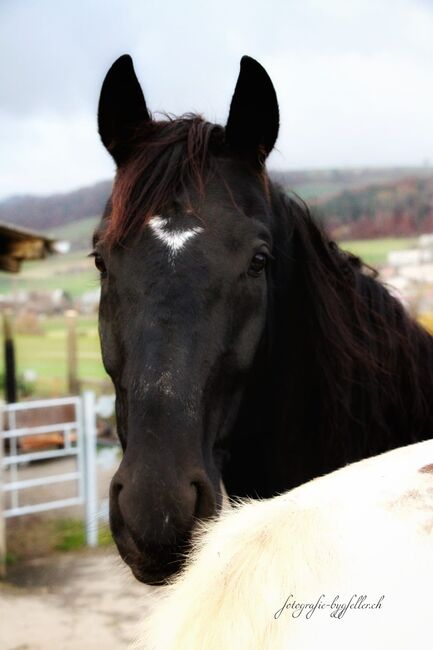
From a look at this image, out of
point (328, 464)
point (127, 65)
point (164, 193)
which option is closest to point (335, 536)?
point (164, 193)

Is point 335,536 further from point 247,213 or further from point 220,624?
point 247,213

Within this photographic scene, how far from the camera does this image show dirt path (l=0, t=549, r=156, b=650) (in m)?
4.75

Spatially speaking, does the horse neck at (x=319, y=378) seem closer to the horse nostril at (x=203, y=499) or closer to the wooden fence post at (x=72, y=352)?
the horse nostril at (x=203, y=499)

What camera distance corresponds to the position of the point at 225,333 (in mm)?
1856

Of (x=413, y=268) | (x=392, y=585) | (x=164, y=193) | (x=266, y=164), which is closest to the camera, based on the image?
(x=392, y=585)

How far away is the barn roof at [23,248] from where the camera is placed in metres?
7.80

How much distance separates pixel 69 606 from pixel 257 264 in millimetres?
4444

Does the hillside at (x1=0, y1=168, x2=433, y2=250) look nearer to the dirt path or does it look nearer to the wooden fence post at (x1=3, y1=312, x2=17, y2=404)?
the wooden fence post at (x1=3, y1=312, x2=17, y2=404)

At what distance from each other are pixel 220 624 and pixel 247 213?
1411mm

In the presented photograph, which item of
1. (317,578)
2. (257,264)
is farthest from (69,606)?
(317,578)

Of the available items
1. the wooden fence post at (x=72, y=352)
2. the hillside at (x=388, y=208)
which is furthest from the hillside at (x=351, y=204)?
the wooden fence post at (x=72, y=352)

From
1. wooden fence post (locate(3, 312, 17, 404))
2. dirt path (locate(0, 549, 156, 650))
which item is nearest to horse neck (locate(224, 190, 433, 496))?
dirt path (locate(0, 549, 156, 650))

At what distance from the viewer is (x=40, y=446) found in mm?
11008

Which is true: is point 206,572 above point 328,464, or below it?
above
